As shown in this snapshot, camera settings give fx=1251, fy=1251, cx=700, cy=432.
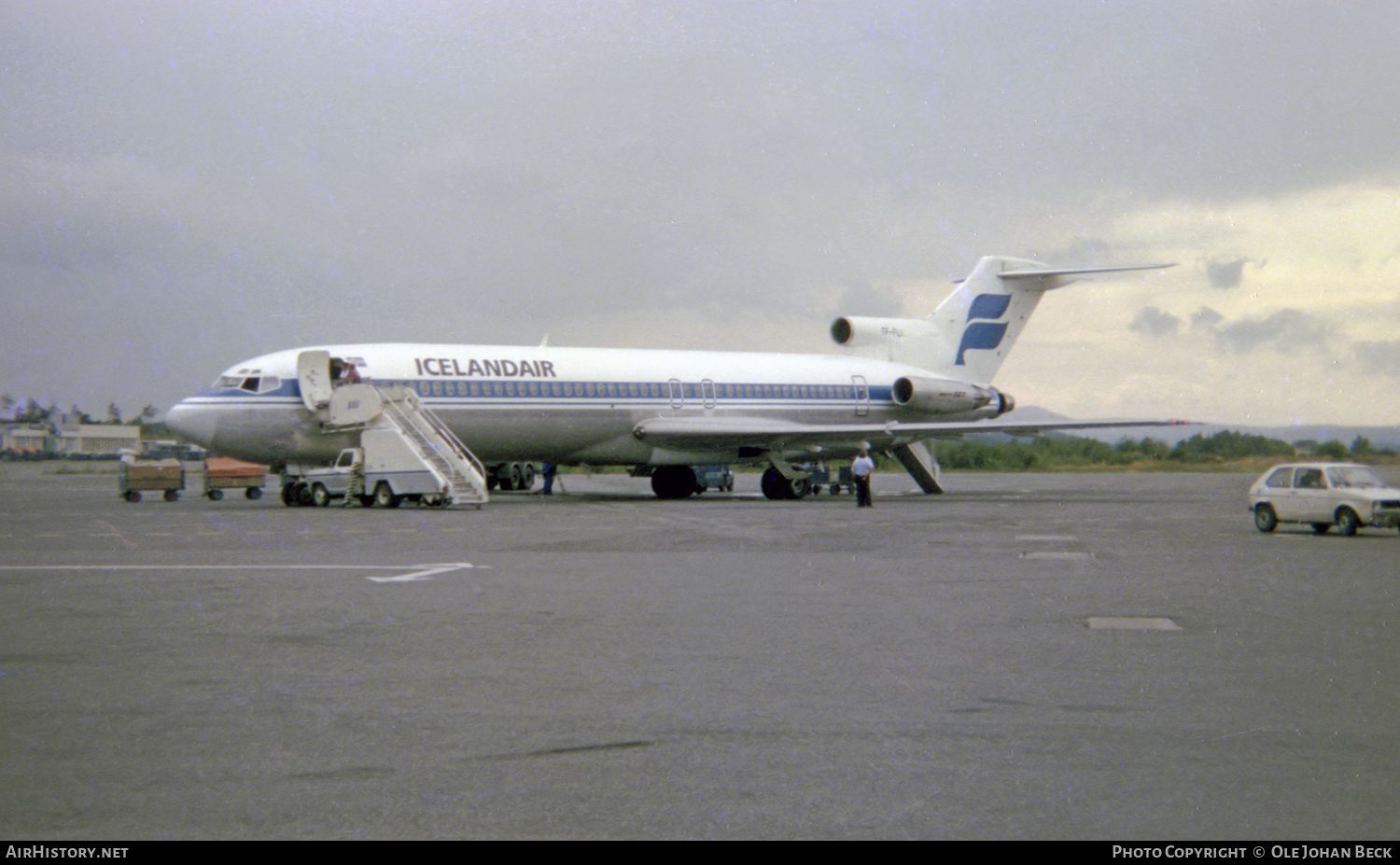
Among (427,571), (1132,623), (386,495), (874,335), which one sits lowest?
(1132,623)

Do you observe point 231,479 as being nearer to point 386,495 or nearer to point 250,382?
point 250,382

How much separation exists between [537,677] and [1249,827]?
426 cm

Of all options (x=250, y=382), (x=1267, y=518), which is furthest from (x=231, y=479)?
(x=1267, y=518)

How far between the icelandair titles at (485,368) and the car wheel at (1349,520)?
1883cm

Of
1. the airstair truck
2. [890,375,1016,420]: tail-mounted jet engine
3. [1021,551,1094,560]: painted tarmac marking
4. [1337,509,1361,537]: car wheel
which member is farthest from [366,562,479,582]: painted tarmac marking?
[890,375,1016,420]: tail-mounted jet engine

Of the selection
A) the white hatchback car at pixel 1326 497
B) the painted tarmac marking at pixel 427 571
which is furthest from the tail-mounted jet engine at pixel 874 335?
the painted tarmac marking at pixel 427 571

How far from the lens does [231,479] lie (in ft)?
126

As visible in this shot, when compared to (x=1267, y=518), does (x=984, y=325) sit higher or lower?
higher

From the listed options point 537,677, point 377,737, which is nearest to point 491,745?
point 377,737

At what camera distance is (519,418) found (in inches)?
1238

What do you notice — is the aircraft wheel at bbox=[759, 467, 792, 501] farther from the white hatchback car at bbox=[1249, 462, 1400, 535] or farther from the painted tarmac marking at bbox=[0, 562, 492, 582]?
the painted tarmac marking at bbox=[0, 562, 492, 582]

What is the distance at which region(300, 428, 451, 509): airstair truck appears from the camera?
27797 mm

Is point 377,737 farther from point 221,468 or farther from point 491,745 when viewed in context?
point 221,468

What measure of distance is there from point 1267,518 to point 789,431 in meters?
15.6
